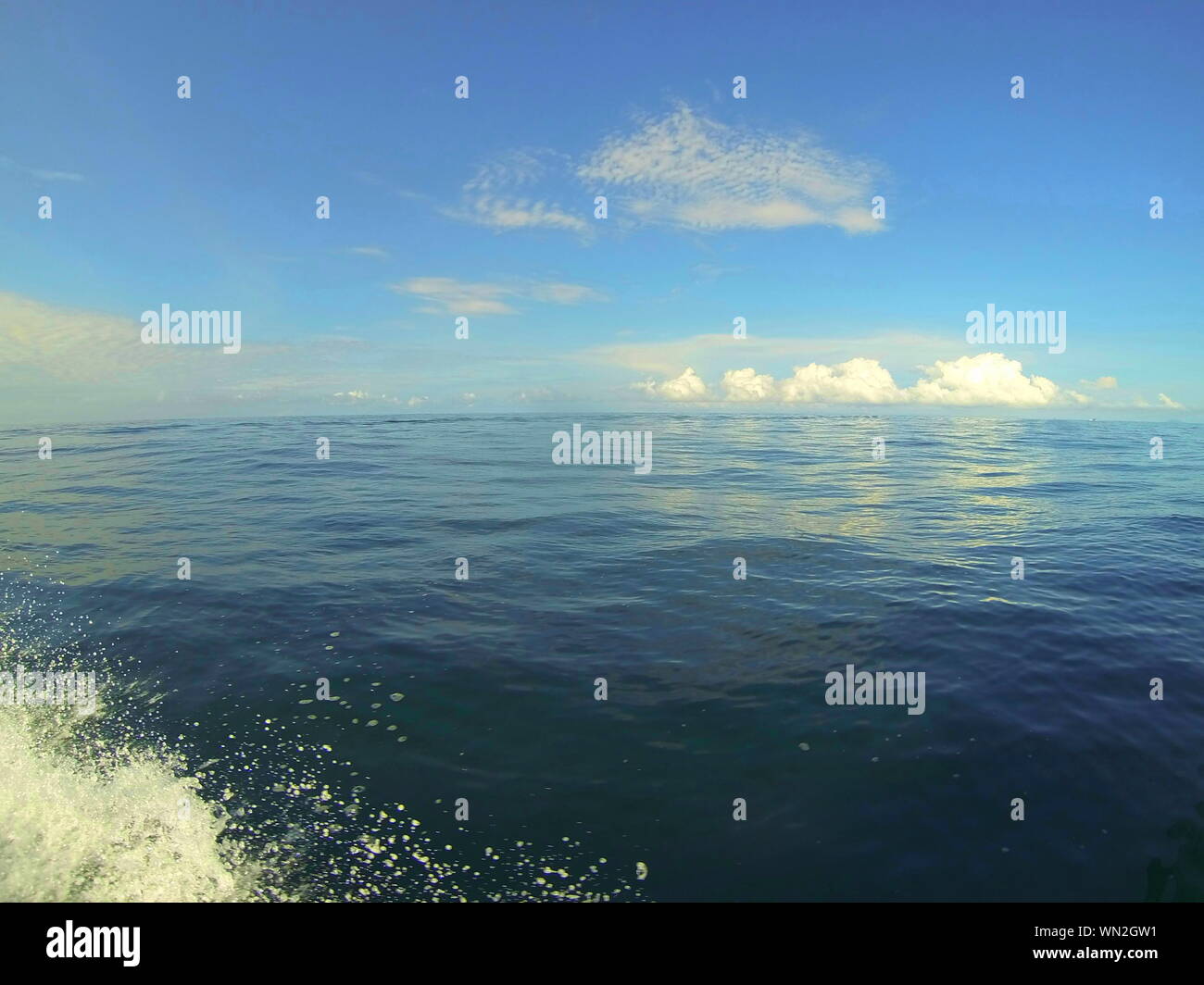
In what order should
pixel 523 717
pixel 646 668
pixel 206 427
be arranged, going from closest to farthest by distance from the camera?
pixel 523 717, pixel 646 668, pixel 206 427

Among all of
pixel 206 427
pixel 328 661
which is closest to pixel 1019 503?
pixel 328 661

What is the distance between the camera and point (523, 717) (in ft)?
37.0

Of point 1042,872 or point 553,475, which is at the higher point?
point 553,475

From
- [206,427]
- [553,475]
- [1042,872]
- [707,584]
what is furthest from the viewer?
[206,427]

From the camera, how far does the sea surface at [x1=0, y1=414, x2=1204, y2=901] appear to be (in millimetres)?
7816

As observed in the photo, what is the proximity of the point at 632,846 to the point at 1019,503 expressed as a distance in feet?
106

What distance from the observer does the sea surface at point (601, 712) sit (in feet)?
25.6

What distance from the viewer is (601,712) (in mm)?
11477

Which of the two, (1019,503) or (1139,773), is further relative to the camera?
(1019,503)

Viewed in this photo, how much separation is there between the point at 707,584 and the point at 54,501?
1353 inches
